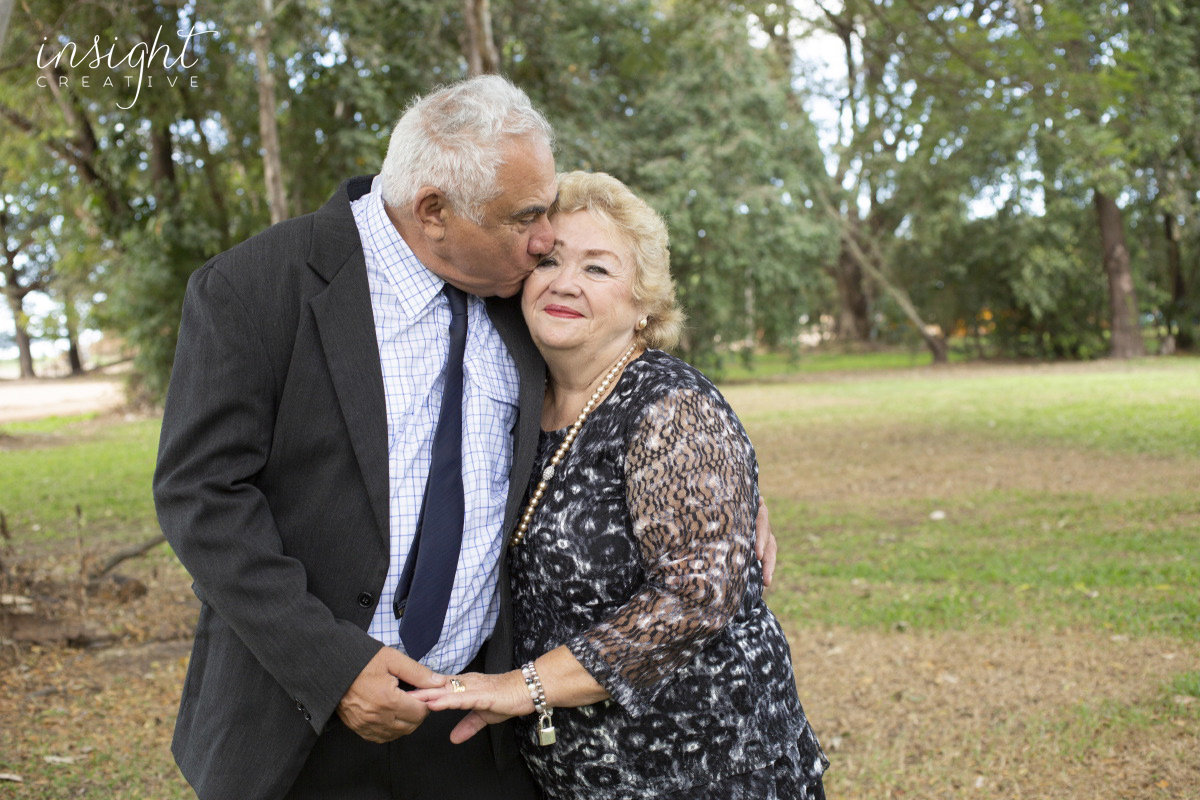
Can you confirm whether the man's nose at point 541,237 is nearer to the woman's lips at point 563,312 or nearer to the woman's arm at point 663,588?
the woman's lips at point 563,312

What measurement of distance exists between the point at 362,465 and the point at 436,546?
0.24 metres

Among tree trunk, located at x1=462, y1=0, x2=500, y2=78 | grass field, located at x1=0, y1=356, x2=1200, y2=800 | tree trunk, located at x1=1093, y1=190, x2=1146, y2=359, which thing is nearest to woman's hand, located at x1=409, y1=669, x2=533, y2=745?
grass field, located at x1=0, y1=356, x2=1200, y2=800

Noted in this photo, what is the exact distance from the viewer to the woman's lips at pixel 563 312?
237cm

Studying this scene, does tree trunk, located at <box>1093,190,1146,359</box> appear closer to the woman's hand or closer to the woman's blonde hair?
the woman's blonde hair

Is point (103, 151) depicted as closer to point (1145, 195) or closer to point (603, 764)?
point (603, 764)

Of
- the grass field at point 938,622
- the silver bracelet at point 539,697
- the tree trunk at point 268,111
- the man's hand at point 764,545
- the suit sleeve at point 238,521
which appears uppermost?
the tree trunk at point 268,111

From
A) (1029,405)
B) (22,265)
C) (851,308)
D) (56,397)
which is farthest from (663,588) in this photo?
(22,265)

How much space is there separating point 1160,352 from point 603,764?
27.8 m

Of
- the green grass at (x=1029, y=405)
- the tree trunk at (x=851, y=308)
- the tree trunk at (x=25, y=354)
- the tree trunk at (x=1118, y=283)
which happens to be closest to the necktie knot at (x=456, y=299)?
A: the green grass at (x=1029, y=405)

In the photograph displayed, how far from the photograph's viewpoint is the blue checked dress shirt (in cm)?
215

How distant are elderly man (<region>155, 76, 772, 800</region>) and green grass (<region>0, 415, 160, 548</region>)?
6722 mm

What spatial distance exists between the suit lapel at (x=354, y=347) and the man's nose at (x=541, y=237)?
381 mm

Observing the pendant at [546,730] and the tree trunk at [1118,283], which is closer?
the pendant at [546,730]

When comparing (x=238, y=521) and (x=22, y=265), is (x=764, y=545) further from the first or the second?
(x=22, y=265)
